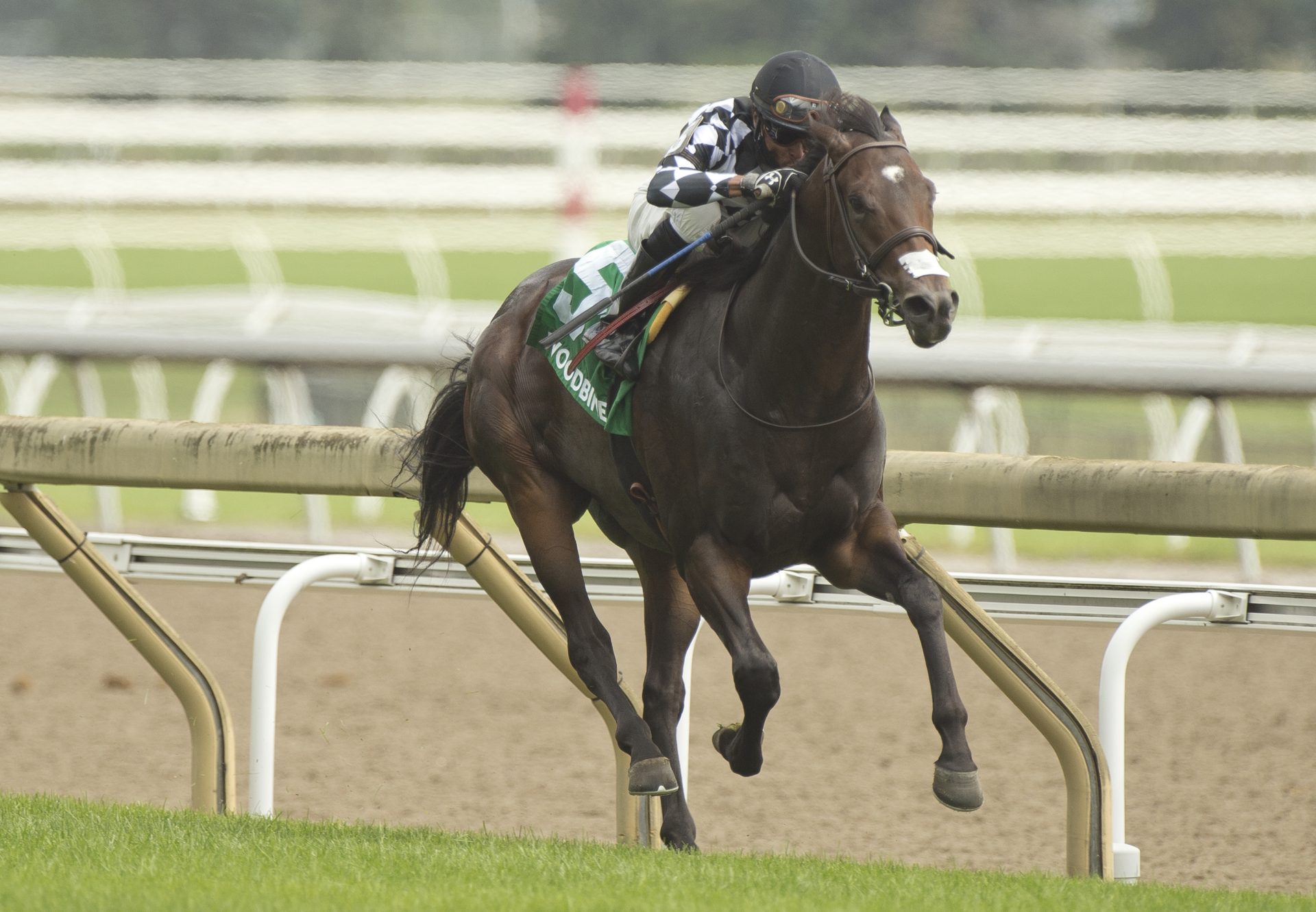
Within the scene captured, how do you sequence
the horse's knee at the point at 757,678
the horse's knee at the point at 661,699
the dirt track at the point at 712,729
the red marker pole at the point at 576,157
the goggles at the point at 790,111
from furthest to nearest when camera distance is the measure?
1. the red marker pole at the point at 576,157
2. the dirt track at the point at 712,729
3. the horse's knee at the point at 661,699
4. the goggles at the point at 790,111
5. the horse's knee at the point at 757,678

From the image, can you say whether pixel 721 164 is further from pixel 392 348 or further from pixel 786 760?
pixel 392 348

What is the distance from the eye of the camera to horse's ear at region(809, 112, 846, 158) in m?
3.50

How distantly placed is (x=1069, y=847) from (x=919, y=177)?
57.7 inches

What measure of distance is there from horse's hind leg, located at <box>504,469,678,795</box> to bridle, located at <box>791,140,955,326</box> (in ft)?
3.38

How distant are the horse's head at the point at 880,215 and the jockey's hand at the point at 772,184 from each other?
0.22 feet

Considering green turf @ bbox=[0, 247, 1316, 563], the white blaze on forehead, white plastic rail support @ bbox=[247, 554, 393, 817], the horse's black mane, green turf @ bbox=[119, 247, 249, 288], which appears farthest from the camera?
green turf @ bbox=[119, 247, 249, 288]

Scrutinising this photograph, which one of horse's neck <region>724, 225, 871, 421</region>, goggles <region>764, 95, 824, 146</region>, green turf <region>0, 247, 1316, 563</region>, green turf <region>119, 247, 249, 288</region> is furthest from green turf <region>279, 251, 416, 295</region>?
horse's neck <region>724, 225, 871, 421</region>

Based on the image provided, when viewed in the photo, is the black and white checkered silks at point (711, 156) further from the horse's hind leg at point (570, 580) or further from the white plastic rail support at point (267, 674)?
the white plastic rail support at point (267, 674)

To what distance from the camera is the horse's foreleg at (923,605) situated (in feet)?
11.5

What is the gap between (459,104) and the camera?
74.8 feet

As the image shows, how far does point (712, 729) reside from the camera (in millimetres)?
6766

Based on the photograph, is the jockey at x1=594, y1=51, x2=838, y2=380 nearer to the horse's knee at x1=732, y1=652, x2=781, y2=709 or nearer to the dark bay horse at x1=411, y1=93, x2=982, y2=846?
the dark bay horse at x1=411, y1=93, x2=982, y2=846

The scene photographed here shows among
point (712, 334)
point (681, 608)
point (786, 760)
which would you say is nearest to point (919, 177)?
point (712, 334)

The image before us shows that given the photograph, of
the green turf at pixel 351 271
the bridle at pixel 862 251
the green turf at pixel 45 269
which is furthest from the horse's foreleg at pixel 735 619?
the green turf at pixel 351 271
